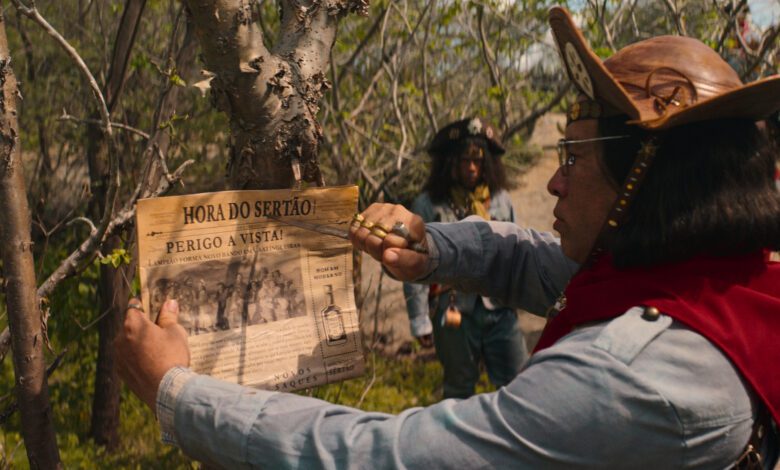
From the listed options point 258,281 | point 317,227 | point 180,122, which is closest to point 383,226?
point 317,227

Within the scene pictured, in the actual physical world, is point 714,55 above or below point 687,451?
above

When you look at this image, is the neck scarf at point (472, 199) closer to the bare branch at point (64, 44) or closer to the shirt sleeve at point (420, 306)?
the shirt sleeve at point (420, 306)

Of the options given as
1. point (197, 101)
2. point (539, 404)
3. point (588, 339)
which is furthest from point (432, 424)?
point (197, 101)

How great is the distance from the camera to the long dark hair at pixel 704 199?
136 centimetres

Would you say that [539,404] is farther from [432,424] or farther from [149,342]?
[149,342]

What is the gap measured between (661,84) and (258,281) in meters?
0.92

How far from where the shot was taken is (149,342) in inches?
54.1

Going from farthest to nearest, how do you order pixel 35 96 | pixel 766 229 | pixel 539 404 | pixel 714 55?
pixel 35 96 → pixel 714 55 → pixel 766 229 → pixel 539 404

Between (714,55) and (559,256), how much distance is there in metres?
0.69

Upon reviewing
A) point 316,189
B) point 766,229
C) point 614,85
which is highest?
point 614,85

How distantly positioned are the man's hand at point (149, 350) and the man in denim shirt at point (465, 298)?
2.76m

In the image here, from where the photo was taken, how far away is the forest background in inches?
67.1

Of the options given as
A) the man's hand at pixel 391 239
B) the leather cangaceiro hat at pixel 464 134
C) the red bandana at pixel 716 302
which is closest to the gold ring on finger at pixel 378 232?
the man's hand at pixel 391 239

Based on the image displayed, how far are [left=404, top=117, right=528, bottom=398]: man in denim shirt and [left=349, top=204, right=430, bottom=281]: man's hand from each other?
2273 millimetres
